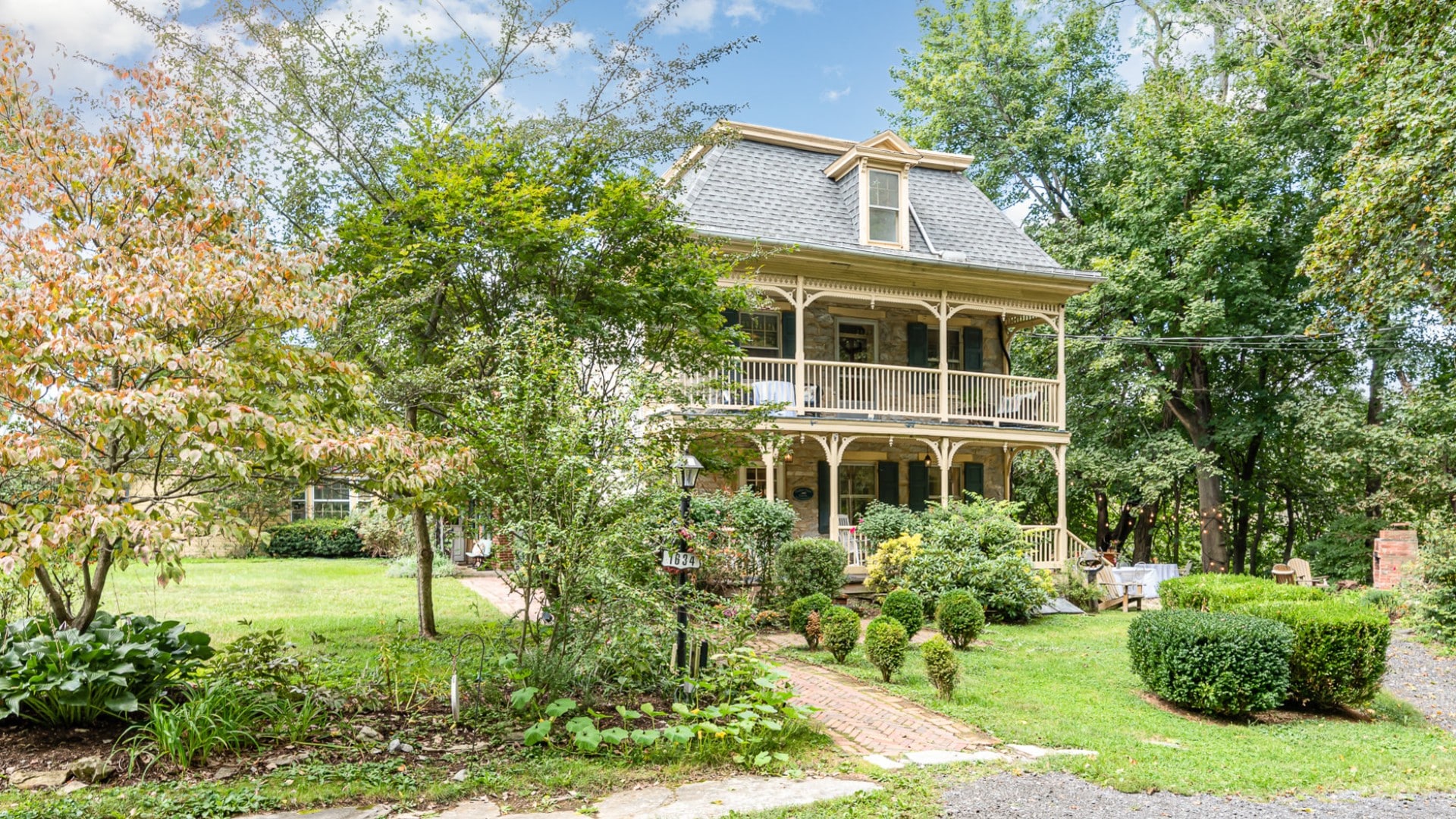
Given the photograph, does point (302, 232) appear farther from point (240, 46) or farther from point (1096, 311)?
point (1096, 311)

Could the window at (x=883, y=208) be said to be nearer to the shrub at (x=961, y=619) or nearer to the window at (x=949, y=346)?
the window at (x=949, y=346)

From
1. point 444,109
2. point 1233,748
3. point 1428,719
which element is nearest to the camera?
point 1233,748

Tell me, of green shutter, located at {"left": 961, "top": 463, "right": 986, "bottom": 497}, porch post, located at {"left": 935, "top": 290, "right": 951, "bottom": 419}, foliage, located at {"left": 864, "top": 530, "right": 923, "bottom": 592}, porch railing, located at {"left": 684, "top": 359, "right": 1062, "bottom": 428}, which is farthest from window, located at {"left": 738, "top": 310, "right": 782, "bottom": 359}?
foliage, located at {"left": 864, "top": 530, "right": 923, "bottom": 592}

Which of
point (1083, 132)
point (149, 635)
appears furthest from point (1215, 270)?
point (149, 635)

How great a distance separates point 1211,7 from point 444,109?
17984 mm

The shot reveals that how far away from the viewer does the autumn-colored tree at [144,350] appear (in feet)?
14.2

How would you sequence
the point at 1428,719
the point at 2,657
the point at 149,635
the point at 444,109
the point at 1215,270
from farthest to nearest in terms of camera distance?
the point at 1215,270 < the point at 444,109 < the point at 1428,719 < the point at 149,635 < the point at 2,657

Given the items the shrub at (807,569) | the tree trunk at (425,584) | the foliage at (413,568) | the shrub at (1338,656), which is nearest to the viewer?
the shrub at (1338,656)

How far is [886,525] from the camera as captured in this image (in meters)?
13.9

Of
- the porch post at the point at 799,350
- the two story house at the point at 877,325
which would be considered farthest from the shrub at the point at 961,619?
the porch post at the point at 799,350

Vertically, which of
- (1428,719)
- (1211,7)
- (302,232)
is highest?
(1211,7)

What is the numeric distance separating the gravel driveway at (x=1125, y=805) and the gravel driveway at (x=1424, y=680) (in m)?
3.09

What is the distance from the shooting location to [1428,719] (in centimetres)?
763

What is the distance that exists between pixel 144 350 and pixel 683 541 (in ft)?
11.1
